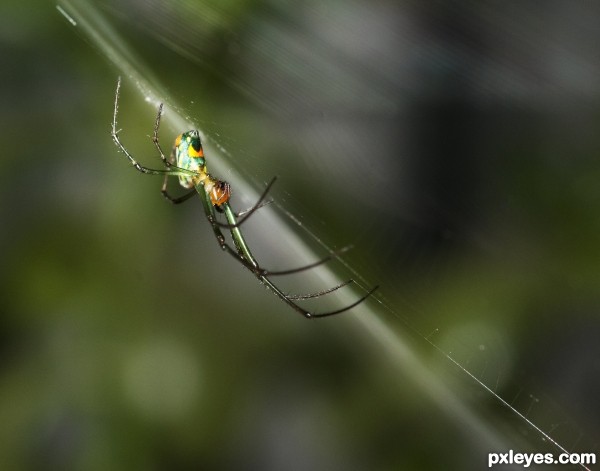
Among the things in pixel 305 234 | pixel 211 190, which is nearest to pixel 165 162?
pixel 211 190

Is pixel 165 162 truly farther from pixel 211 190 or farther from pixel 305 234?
pixel 305 234

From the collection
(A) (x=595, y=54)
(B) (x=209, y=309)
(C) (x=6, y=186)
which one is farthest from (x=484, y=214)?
(C) (x=6, y=186)

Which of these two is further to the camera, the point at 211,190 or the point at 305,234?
the point at 305,234

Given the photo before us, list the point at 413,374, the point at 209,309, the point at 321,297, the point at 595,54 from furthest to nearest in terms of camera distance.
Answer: the point at 209,309, the point at 413,374, the point at 321,297, the point at 595,54

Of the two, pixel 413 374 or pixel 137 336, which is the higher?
pixel 413 374

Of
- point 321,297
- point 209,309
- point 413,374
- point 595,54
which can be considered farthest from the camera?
point 209,309

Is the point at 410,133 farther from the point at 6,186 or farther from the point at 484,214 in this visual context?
the point at 6,186

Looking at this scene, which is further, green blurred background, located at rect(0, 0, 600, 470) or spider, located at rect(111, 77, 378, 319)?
green blurred background, located at rect(0, 0, 600, 470)

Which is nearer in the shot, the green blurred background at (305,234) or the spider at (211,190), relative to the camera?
the spider at (211,190)
